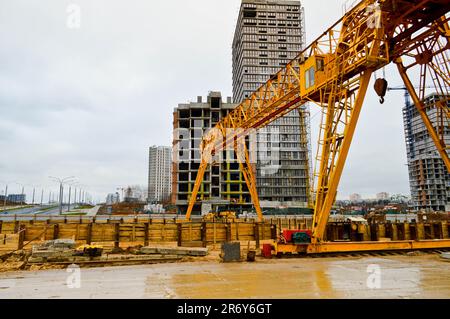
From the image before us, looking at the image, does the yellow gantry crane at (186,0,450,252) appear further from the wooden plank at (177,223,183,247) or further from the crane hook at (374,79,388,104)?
the wooden plank at (177,223,183,247)

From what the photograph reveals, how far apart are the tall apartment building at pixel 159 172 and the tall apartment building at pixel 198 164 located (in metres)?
105

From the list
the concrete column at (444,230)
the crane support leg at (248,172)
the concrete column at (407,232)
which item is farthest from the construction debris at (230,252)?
the concrete column at (444,230)

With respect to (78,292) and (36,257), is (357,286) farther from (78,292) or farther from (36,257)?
(36,257)

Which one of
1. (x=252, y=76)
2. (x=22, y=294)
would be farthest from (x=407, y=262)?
(x=252, y=76)

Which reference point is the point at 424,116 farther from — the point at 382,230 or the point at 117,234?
the point at 117,234

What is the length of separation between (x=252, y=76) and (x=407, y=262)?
89.3 m

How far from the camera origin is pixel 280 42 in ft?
324

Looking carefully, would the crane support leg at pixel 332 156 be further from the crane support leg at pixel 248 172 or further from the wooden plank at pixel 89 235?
the crane support leg at pixel 248 172

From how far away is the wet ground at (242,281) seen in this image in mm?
7695

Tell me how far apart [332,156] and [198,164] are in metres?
58.1

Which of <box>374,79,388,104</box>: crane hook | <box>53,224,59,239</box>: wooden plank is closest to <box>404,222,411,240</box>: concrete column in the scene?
<box>374,79,388,104</box>: crane hook

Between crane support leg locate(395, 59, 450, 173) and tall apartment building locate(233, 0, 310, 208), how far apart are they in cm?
7075

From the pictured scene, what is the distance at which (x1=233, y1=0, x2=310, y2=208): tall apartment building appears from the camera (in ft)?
298
